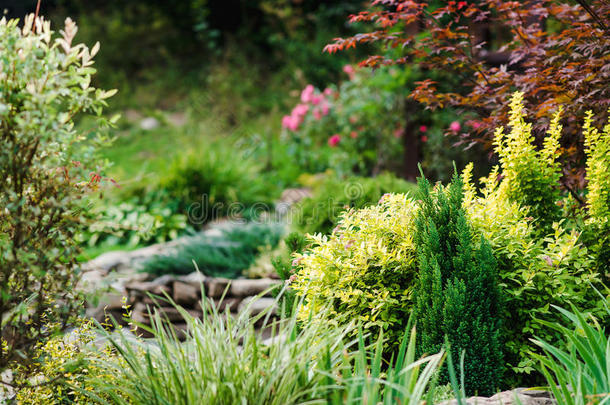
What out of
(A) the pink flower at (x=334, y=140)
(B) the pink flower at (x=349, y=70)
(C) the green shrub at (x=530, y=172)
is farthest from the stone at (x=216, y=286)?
(B) the pink flower at (x=349, y=70)

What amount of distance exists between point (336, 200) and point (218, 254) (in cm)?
118

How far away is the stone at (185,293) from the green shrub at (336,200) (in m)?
0.98

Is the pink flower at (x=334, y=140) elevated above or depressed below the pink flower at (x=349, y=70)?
below

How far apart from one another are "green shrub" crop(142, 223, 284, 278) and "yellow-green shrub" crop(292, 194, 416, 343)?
1923mm

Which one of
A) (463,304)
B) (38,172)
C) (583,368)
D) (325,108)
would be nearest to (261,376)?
(463,304)

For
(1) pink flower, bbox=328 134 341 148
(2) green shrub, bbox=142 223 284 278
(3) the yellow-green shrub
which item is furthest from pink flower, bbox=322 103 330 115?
(3) the yellow-green shrub

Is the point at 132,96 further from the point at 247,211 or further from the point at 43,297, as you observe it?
the point at 43,297

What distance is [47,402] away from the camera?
2.29m

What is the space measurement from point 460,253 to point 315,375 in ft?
2.89

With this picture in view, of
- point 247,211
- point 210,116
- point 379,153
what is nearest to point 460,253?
point 247,211

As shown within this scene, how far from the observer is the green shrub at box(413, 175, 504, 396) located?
7.65ft

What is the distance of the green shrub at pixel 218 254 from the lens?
4.51 metres

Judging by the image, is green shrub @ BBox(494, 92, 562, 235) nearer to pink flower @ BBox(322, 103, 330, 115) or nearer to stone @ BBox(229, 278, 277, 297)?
stone @ BBox(229, 278, 277, 297)

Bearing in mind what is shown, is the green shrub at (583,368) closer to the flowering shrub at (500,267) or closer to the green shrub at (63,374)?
the flowering shrub at (500,267)
